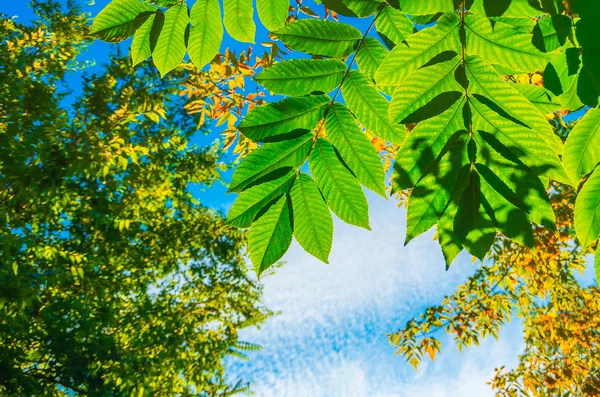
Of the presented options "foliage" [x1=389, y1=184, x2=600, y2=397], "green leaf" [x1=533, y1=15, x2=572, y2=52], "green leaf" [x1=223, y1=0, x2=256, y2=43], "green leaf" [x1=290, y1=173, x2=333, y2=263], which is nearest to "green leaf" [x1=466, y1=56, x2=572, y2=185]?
"green leaf" [x1=533, y1=15, x2=572, y2=52]

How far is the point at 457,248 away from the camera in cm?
110

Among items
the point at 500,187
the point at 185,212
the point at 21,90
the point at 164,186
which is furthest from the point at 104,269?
the point at 500,187

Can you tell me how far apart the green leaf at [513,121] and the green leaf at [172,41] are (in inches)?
34.8

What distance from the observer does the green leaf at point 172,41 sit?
1.35 m

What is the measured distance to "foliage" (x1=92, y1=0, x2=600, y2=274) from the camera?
98cm

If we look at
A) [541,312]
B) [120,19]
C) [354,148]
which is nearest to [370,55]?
[354,148]

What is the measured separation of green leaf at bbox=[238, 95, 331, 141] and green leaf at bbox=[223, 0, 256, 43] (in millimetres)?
300

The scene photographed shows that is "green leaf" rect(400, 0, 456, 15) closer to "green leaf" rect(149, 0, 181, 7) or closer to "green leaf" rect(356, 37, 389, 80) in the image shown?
"green leaf" rect(356, 37, 389, 80)

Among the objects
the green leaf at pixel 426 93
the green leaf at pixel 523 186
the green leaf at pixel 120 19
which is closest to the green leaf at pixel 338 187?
the green leaf at pixel 426 93

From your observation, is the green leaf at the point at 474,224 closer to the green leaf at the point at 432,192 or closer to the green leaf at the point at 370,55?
the green leaf at the point at 432,192

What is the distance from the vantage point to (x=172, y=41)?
4.48 feet

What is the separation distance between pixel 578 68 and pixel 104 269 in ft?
35.7

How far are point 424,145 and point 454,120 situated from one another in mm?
116

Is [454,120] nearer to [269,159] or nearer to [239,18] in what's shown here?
[269,159]
